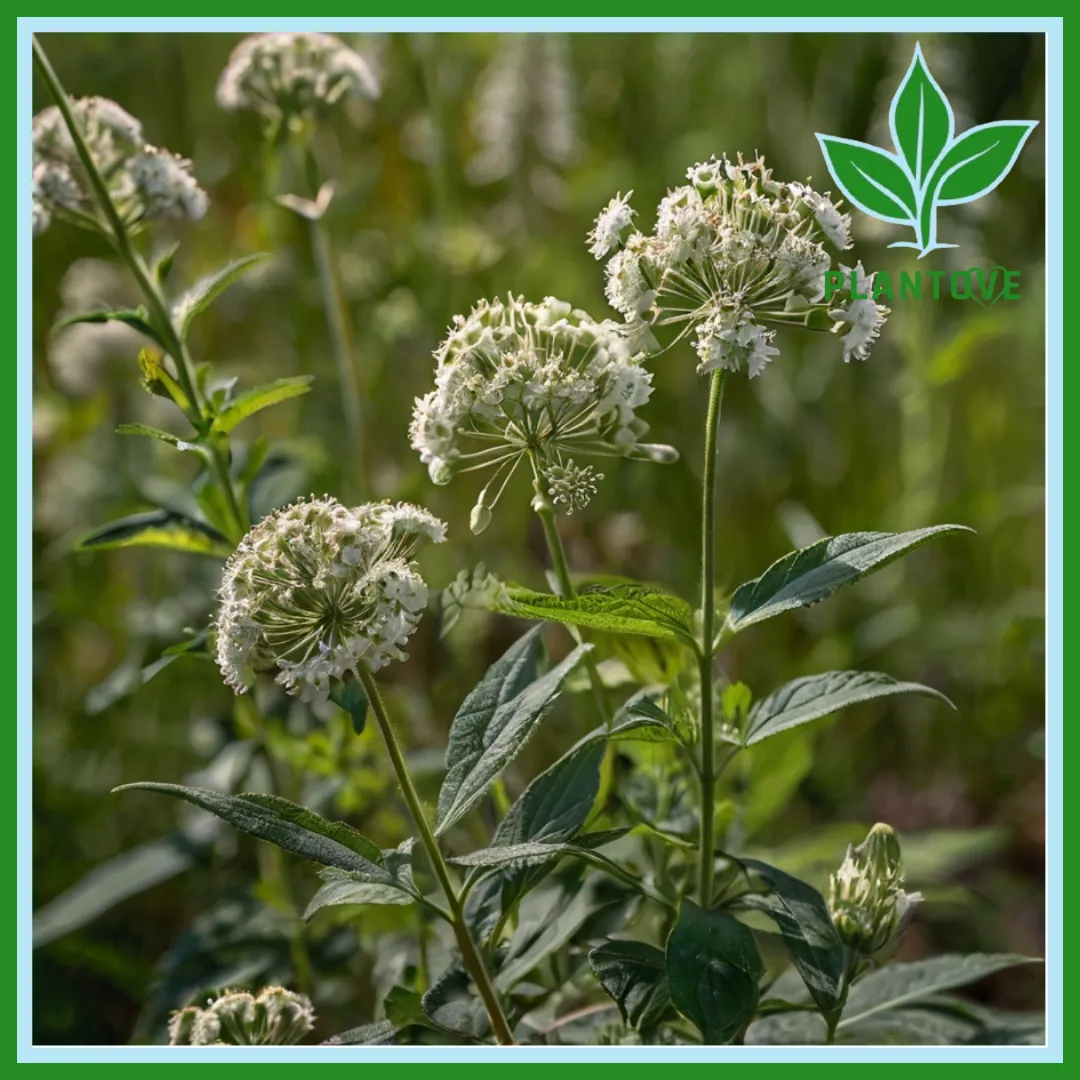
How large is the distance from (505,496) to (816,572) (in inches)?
112

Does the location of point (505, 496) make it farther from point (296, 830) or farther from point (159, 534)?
point (296, 830)

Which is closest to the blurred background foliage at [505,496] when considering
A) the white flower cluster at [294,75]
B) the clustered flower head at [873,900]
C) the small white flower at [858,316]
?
the clustered flower head at [873,900]

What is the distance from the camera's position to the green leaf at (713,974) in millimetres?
1724

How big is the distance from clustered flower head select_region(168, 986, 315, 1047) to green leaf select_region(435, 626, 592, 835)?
514 millimetres

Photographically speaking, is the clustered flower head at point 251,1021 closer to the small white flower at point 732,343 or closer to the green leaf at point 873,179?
the small white flower at point 732,343

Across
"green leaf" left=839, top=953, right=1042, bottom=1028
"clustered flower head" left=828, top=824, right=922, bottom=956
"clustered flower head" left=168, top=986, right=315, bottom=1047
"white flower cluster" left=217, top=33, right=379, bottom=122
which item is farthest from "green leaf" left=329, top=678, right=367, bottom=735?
"white flower cluster" left=217, top=33, right=379, bottom=122

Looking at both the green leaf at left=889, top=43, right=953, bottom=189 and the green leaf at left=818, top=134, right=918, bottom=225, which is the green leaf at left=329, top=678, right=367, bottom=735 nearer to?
the green leaf at left=818, top=134, right=918, bottom=225

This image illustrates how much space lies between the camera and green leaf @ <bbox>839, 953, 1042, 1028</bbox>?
2.29 meters

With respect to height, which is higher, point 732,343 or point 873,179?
point 873,179

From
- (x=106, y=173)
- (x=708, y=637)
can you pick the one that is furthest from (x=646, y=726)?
(x=106, y=173)

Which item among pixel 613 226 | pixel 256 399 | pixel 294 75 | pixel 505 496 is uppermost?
pixel 294 75

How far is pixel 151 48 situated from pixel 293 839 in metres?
4.47

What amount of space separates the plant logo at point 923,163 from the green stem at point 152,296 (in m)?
1.21

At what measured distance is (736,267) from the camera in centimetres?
184
